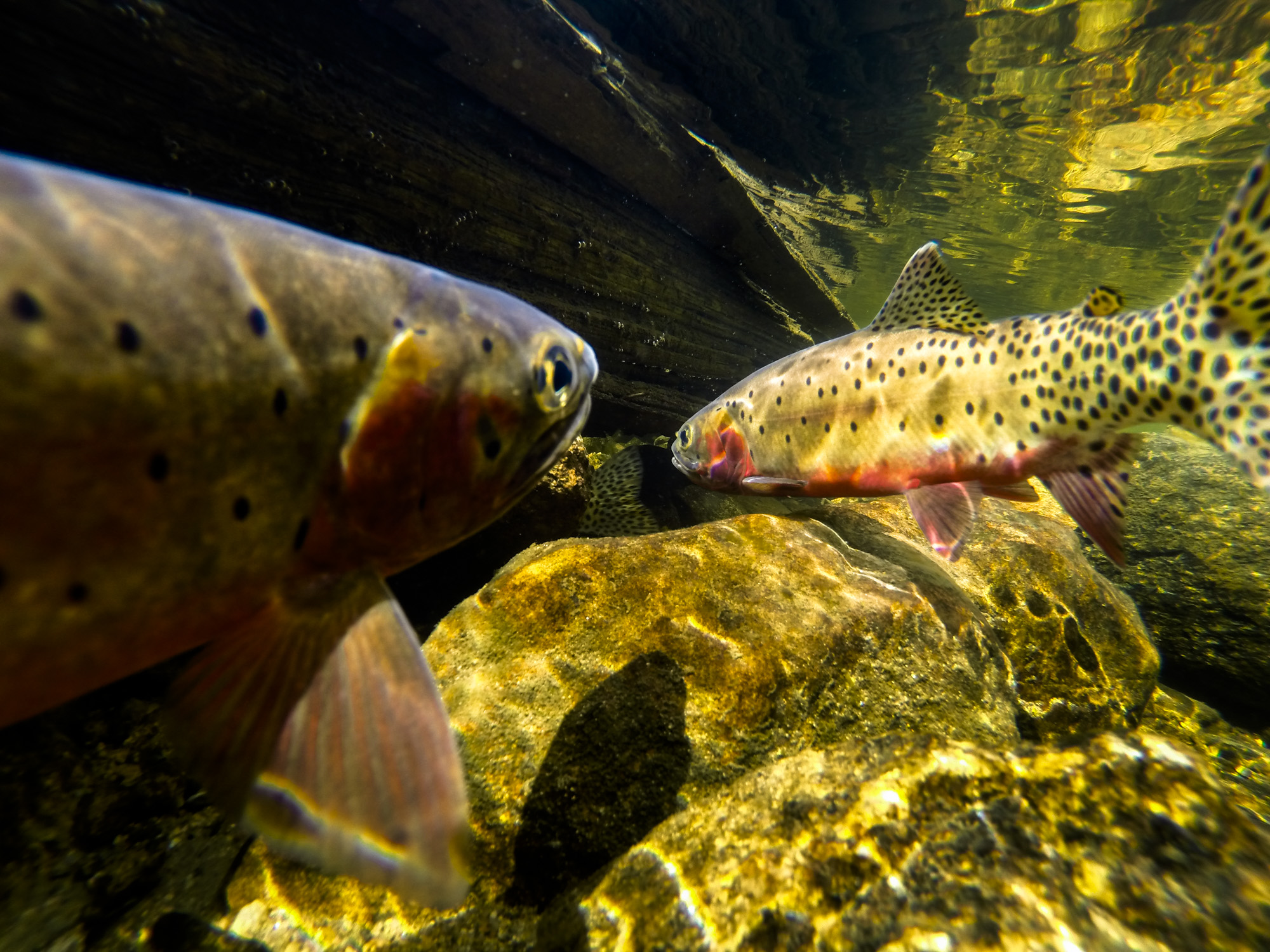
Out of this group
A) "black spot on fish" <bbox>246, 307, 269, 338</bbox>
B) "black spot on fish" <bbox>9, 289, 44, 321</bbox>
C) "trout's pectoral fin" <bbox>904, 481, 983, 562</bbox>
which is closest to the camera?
"black spot on fish" <bbox>9, 289, 44, 321</bbox>

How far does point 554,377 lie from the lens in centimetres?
146

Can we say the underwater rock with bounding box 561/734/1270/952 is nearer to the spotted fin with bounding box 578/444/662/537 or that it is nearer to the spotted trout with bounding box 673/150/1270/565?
the spotted trout with bounding box 673/150/1270/565

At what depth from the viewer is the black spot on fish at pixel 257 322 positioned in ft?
3.36

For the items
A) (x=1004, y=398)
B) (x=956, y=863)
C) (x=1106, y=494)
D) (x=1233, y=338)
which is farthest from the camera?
(x=1004, y=398)

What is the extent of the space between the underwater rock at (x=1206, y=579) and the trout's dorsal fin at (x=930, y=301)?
3.34 m

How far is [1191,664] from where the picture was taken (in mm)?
5180

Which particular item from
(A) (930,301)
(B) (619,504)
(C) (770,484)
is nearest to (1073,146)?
(A) (930,301)

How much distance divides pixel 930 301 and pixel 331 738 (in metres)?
4.09

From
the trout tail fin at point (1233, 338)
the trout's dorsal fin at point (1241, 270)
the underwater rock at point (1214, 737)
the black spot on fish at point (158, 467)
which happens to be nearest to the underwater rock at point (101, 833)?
the black spot on fish at point (158, 467)

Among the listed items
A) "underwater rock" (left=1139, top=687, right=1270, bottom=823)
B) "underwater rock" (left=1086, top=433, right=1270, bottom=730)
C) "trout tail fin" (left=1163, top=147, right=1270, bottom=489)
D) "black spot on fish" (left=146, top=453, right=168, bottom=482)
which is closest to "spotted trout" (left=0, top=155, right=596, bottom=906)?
"black spot on fish" (left=146, top=453, right=168, bottom=482)

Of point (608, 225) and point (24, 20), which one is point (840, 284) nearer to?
point (608, 225)

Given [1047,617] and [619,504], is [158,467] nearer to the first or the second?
[619,504]

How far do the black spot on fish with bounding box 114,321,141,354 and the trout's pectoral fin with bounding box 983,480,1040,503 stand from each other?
3.82 metres

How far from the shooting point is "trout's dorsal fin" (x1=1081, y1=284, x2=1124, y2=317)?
263 centimetres
